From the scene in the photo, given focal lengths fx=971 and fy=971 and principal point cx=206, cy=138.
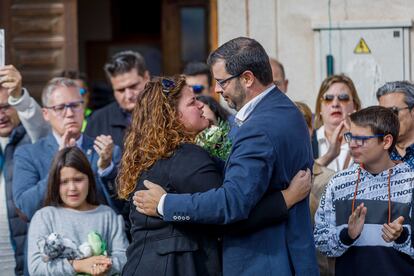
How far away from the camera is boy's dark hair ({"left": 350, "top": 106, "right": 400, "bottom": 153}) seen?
19.3 feet

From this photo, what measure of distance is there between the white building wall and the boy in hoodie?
3294 millimetres

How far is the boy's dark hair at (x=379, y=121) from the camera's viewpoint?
231 inches

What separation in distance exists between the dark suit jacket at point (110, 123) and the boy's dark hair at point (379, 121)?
8.55ft

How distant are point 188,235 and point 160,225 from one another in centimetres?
16

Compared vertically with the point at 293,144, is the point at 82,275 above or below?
below

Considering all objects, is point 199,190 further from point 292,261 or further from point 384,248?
point 384,248

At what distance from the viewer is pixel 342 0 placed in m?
9.16

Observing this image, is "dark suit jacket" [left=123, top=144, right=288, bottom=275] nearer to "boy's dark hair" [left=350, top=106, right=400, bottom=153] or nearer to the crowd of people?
the crowd of people

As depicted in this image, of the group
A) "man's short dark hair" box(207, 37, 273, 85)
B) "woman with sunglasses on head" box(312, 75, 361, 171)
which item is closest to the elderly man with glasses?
"woman with sunglasses on head" box(312, 75, 361, 171)

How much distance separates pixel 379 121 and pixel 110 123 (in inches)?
115

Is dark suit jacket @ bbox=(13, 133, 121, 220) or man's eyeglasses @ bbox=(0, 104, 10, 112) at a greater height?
man's eyeglasses @ bbox=(0, 104, 10, 112)

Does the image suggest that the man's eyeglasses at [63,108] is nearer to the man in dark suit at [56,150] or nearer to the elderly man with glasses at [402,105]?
the man in dark suit at [56,150]

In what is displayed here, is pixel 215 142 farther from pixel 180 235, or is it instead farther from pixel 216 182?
pixel 180 235

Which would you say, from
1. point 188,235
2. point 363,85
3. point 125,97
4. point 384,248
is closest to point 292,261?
point 188,235
